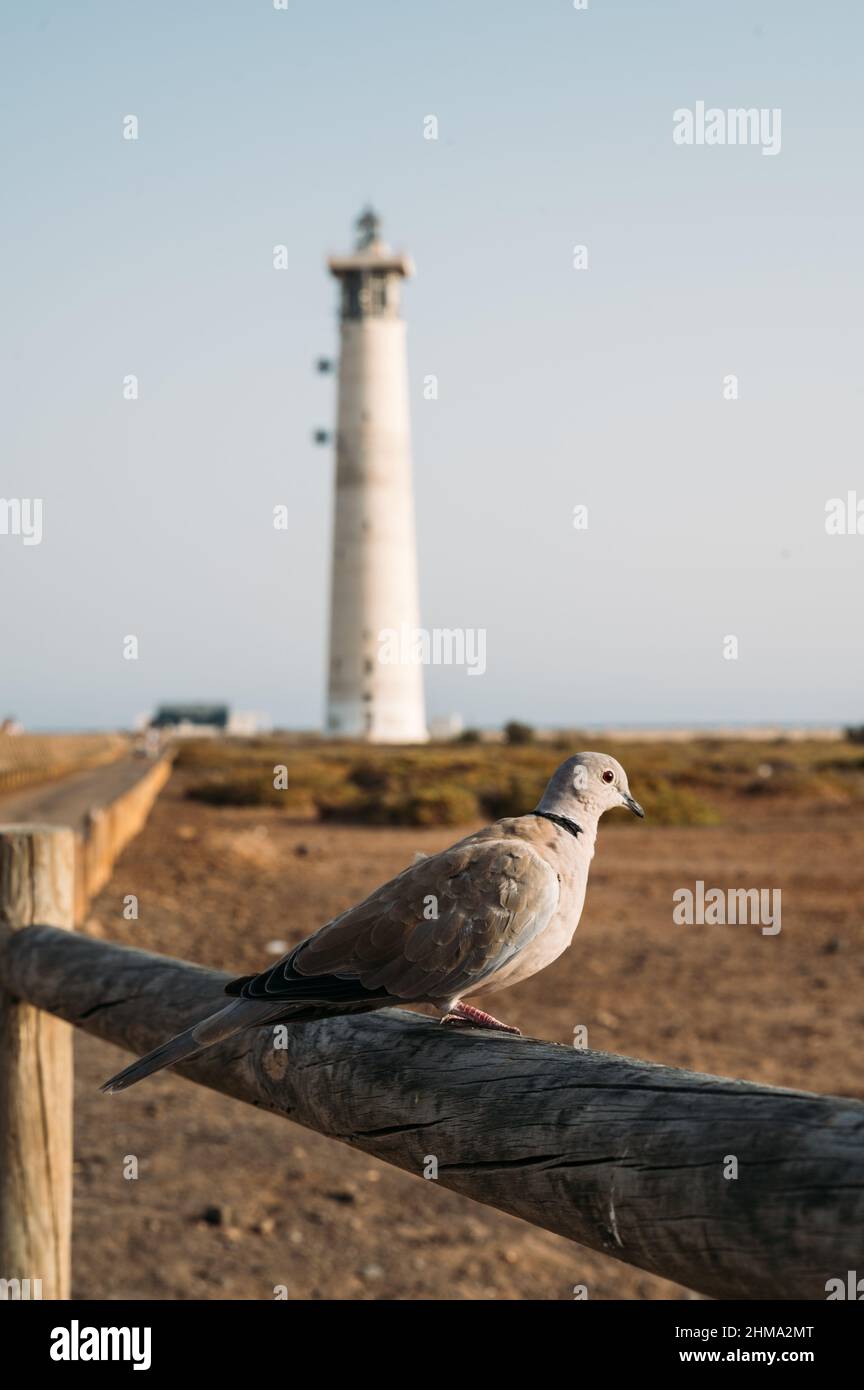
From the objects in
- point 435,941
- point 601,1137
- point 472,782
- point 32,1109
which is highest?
point 472,782

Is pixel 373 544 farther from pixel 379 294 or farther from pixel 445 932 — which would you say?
pixel 445 932

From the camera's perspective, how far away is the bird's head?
8.32ft

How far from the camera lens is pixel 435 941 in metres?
2.35

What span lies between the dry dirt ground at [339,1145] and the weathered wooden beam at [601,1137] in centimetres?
303

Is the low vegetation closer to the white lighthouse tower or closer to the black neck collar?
the white lighthouse tower

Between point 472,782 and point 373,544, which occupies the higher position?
point 373,544

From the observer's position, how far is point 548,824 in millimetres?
2484

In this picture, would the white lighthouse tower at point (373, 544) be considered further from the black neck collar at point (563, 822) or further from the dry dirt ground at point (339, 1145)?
the black neck collar at point (563, 822)

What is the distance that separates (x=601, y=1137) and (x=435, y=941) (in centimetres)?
65

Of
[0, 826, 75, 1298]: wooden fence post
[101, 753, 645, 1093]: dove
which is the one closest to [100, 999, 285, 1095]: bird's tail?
[101, 753, 645, 1093]: dove

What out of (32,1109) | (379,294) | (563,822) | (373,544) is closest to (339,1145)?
(32,1109)

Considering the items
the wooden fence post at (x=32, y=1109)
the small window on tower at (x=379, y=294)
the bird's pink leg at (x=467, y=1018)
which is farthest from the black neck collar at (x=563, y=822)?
the small window on tower at (x=379, y=294)

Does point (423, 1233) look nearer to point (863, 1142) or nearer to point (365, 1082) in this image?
point (365, 1082)

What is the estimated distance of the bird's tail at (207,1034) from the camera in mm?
2234
